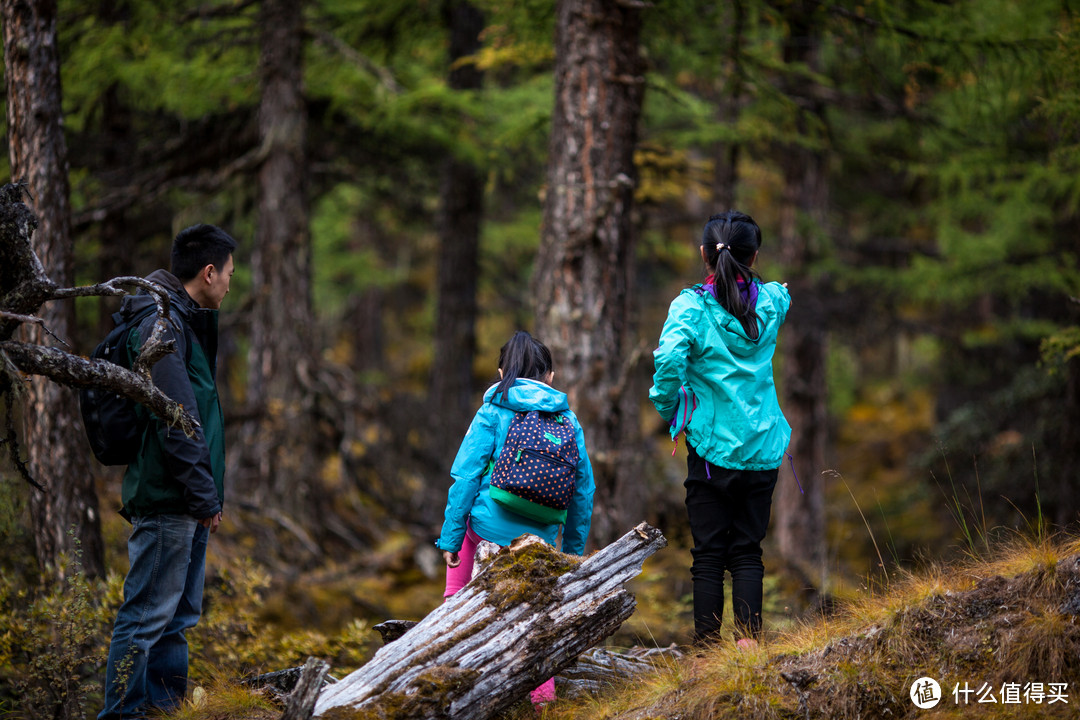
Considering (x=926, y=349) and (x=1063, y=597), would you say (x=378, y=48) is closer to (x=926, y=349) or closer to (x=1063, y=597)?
(x=1063, y=597)

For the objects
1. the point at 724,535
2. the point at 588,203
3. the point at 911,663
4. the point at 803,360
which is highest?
the point at 588,203

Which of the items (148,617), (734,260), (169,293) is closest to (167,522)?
(148,617)

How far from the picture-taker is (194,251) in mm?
4215

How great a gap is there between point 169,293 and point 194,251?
377 mm

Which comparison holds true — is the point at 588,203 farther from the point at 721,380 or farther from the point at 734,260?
the point at 721,380

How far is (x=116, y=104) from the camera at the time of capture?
9961 mm

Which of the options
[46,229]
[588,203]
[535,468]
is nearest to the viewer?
[535,468]

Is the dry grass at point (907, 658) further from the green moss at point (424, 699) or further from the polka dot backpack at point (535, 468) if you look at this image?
the polka dot backpack at point (535, 468)

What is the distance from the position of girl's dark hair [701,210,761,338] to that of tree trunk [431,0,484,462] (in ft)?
25.5

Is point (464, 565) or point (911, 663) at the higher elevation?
point (464, 565)

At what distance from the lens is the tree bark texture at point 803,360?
485 inches

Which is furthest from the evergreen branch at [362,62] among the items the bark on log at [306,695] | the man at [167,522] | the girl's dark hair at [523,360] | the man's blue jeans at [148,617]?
the bark on log at [306,695]

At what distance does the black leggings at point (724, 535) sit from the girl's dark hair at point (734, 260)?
30.9 inches

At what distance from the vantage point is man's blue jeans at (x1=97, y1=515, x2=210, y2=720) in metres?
3.78
